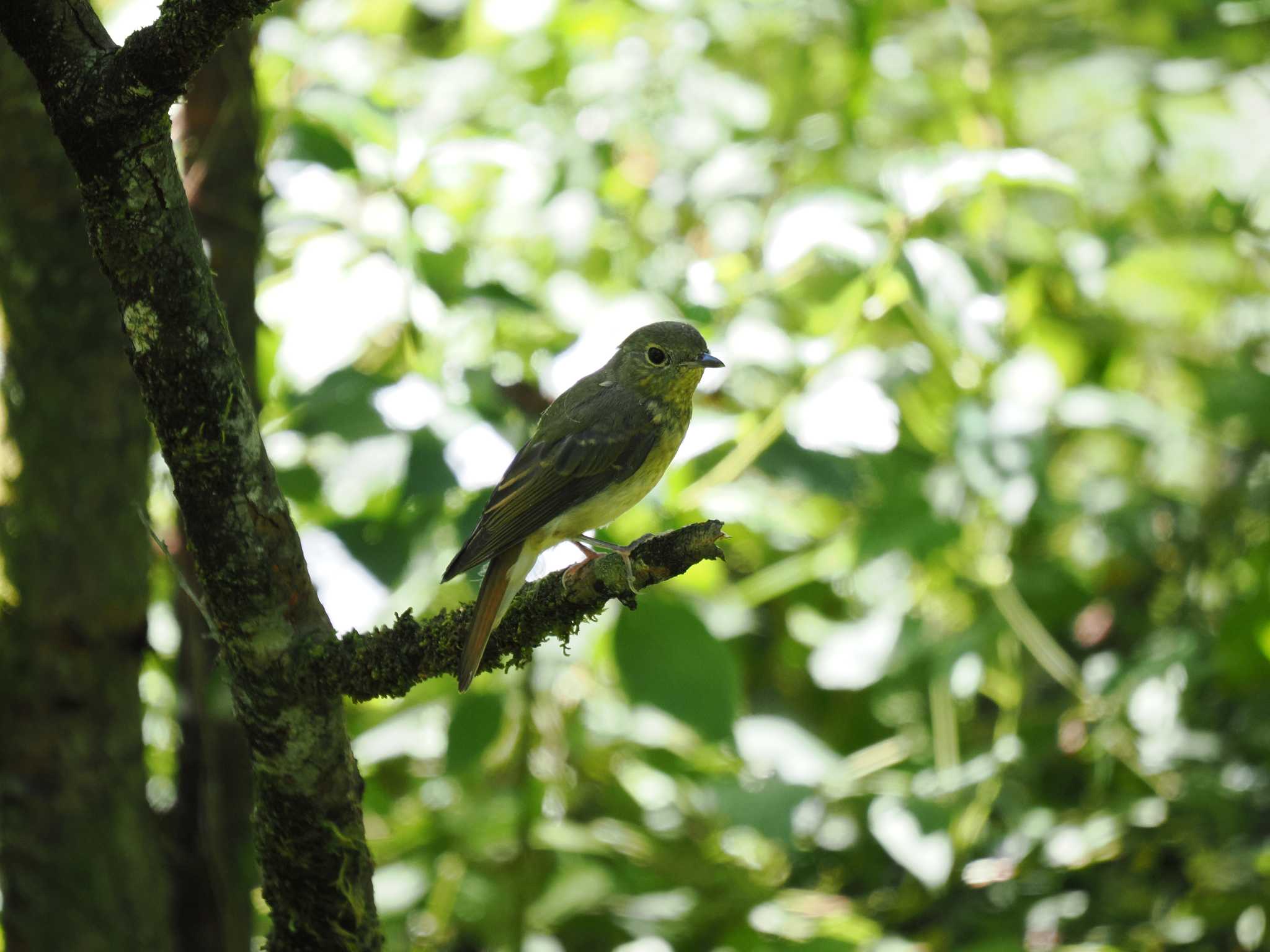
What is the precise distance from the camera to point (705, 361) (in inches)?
132

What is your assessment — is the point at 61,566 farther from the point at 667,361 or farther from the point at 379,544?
the point at 667,361

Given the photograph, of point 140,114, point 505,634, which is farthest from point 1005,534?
point 140,114

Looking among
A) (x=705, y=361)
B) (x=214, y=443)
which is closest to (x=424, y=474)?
(x=214, y=443)

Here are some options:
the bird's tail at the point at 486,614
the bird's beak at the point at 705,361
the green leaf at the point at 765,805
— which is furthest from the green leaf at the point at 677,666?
the bird's beak at the point at 705,361

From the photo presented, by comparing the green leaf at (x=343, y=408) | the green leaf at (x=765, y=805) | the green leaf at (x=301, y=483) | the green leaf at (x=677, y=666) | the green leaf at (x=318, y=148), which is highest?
the green leaf at (x=318, y=148)

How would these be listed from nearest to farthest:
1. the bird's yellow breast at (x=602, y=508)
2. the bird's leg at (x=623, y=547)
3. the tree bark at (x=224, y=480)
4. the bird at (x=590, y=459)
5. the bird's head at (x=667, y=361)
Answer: the tree bark at (x=224, y=480), the bird's leg at (x=623, y=547), the bird at (x=590, y=459), the bird's yellow breast at (x=602, y=508), the bird's head at (x=667, y=361)

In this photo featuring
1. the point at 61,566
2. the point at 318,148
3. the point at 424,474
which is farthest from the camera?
the point at 318,148

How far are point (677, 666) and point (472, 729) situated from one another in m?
0.63

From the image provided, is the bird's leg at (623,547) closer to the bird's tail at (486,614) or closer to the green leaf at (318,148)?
the bird's tail at (486,614)

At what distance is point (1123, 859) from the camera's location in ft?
12.8

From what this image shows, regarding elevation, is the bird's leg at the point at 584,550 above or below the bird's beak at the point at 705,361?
below

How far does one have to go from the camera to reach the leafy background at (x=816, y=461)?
10.1 ft

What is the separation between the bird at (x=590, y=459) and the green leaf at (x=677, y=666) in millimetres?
228

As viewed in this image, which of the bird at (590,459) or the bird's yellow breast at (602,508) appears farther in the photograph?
the bird's yellow breast at (602,508)
